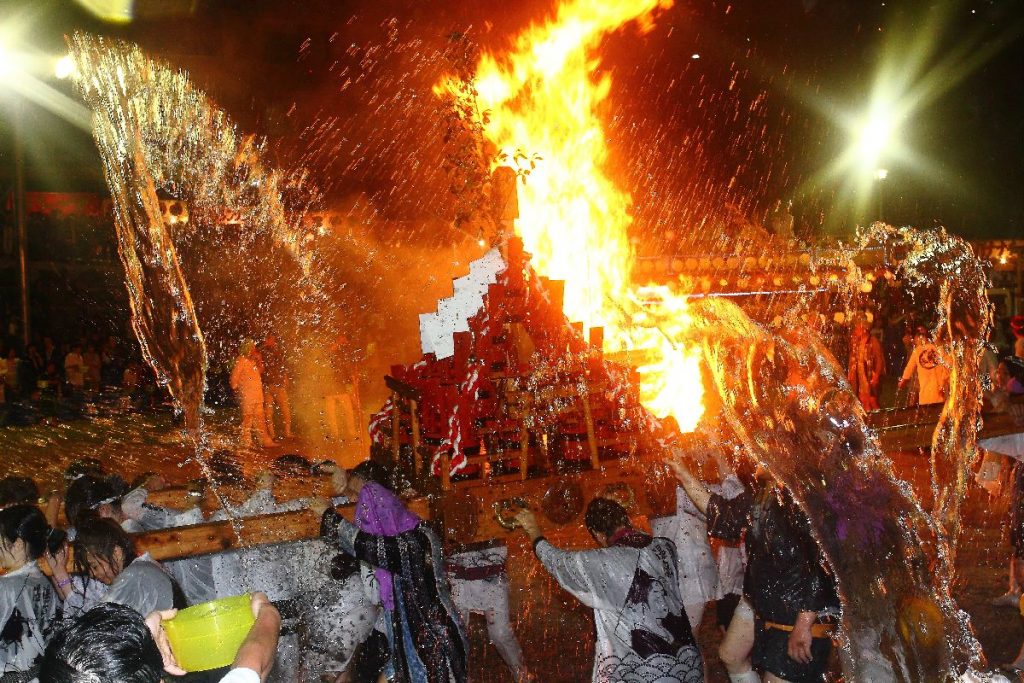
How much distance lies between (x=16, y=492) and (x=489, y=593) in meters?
2.77

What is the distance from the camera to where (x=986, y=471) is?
6.52 metres

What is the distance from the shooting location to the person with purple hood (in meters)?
4.27

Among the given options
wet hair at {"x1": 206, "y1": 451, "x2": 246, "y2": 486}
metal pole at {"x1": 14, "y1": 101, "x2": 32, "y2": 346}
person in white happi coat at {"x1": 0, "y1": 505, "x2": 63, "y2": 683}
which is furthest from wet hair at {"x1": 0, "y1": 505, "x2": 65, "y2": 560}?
metal pole at {"x1": 14, "y1": 101, "x2": 32, "y2": 346}

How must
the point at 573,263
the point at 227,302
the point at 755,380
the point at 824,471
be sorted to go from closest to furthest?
the point at 824,471
the point at 755,380
the point at 573,263
the point at 227,302

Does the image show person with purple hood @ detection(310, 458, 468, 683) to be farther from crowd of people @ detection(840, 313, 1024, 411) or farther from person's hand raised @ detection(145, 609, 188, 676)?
crowd of people @ detection(840, 313, 1024, 411)

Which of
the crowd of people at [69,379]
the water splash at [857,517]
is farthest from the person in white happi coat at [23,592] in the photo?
the crowd of people at [69,379]

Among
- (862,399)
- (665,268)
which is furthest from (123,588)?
(665,268)

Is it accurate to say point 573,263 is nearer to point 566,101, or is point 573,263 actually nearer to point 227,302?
point 566,101

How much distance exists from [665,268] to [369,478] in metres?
14.3

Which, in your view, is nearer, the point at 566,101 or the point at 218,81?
the point at 566,101

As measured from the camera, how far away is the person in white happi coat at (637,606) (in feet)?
12.2

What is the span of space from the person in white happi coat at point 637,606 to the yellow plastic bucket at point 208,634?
1.52m

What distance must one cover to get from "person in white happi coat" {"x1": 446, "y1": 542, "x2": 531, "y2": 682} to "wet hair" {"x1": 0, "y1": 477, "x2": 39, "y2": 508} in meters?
2.43

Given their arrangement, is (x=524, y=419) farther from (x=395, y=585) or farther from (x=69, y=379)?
(x=69, y=379)
